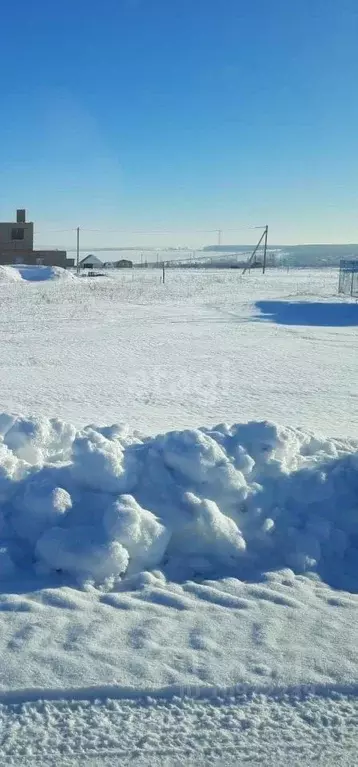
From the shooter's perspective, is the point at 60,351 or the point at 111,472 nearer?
the point at 111,472

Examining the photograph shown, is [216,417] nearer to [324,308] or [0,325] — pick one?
[0,325]

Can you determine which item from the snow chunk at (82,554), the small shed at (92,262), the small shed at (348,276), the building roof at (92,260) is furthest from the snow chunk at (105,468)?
the building roof at (92,260)

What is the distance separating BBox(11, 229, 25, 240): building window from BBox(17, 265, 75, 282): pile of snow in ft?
41.5

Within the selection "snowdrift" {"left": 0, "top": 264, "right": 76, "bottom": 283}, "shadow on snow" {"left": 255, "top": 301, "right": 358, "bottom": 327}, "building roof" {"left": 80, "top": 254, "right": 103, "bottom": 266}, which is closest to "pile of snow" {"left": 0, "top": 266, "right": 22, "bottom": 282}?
"snowdrift" {"left": 0, "top": 264, "right": 76, "bottom": 283}

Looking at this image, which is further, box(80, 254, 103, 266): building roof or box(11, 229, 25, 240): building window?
box(80, 254, 103, 266): building roof

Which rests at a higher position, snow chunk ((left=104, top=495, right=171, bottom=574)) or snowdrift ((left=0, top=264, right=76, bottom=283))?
snowdrift ((left=0, top=264, right=76, bottom=283))

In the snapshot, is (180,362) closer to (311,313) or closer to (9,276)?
(311,313)

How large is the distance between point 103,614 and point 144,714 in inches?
34.4

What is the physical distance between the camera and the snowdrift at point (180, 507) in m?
4.23

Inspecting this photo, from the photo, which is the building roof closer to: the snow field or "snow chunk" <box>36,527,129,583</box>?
Result: "snow chunk" <box>36,527,129,583</box>

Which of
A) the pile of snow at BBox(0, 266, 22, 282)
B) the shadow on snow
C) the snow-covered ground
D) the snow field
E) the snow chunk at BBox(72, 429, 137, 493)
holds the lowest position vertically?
the snow field

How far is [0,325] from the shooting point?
1911cm

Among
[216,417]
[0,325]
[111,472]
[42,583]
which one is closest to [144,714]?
[42,583]

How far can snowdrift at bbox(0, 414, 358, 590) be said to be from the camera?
13.9ft
